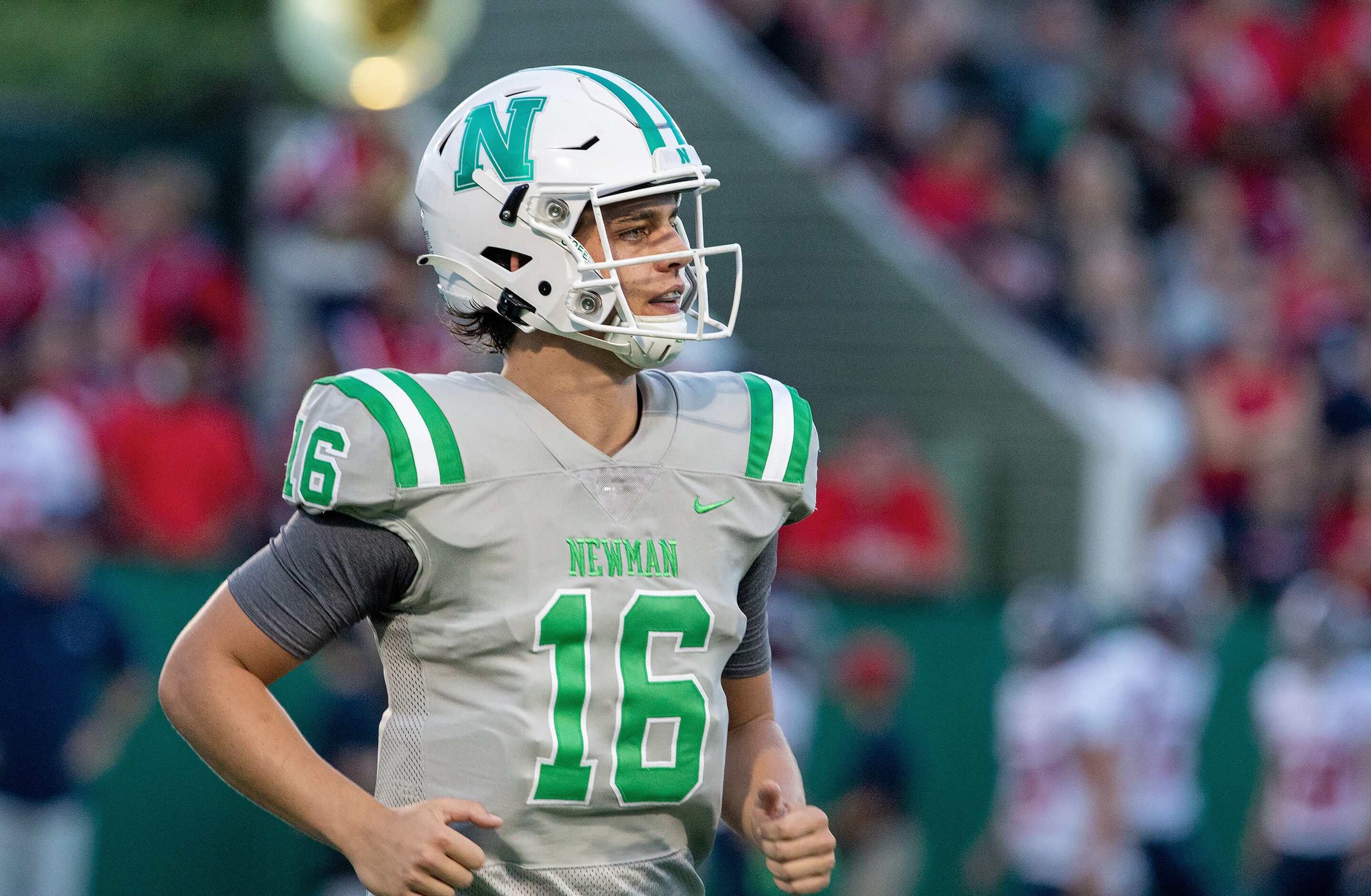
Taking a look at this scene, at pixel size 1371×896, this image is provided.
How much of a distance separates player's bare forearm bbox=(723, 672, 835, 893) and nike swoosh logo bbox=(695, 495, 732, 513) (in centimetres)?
36

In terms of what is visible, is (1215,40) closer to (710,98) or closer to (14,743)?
(710,98)

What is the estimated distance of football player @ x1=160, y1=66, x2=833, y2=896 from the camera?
2.50 metres

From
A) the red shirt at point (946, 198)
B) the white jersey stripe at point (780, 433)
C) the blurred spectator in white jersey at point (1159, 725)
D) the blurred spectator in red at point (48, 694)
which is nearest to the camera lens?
the white jersey stripe at point (780, 433)

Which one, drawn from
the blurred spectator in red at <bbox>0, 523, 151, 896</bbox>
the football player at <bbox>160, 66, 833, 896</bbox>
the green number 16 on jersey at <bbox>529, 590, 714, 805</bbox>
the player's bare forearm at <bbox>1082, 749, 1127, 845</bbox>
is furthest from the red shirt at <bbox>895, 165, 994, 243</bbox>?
the green number 16 on jersey at <bbox>529, 590, 714, 805</bbox>

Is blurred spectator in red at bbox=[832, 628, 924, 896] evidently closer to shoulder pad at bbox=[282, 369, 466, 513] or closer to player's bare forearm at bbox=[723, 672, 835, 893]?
player's bare forearm at bbox=[723, 672, 835, 893]

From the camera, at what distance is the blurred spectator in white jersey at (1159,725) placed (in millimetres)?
7730

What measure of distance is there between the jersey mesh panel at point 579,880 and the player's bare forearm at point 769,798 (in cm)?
15

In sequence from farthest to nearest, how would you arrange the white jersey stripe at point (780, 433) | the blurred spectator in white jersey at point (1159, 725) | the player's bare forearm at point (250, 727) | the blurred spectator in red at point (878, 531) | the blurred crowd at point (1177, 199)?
the blurred crowd at point (1177, 199), the blurred spectator in red at point (878, 531), the blurred spectator in white jersey at point (1159, 725), the white jersey stripe at point (780, 433), the player's bare forearm at point (250, 727)

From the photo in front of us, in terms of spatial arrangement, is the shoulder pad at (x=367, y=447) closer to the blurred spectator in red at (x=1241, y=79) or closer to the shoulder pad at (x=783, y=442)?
the shoulder pad at (x=783, y=442)

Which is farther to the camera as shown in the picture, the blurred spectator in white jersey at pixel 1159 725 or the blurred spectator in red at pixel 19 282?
the blurred spectator in red at pixel 19 282

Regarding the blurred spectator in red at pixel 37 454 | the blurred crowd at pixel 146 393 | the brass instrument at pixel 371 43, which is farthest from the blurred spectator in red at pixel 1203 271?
the blurred spectator in red at pixel 37 454

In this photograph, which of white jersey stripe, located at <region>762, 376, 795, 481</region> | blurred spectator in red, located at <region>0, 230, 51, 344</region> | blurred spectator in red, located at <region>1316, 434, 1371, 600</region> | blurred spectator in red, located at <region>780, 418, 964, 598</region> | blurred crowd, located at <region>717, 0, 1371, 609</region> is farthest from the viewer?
blurred spectator in red, located at <region>0, 230, 51, 344</region>

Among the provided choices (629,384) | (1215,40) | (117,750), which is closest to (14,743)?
(117,750)

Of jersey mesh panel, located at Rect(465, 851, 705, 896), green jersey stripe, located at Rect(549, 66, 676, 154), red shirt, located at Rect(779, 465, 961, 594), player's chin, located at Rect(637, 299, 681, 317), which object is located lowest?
red shirt, located at Rect(779, 465, 961, 594)
